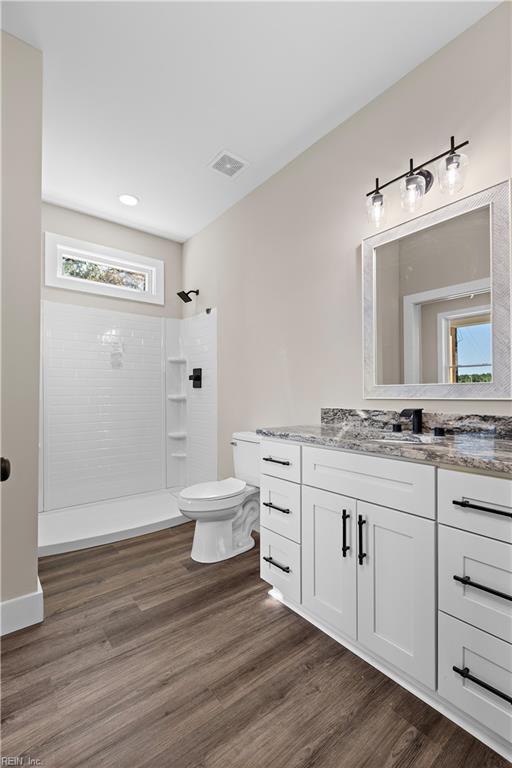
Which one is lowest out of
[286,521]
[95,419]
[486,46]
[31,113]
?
[286,521]

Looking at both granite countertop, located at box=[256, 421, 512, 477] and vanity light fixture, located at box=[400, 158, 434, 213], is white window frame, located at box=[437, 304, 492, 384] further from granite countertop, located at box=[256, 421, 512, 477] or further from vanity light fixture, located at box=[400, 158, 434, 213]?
vanity light fixture, located at box=[400, 158, 434, 213]

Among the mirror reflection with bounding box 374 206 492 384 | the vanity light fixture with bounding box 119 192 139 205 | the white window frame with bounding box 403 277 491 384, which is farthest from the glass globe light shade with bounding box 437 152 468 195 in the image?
the vanity light fixture with bounding box 119 192 139 205

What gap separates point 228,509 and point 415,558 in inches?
52.1

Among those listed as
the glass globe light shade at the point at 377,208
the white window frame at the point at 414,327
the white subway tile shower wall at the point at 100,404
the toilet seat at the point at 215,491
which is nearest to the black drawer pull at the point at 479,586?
the white window frame at the point at 414,327

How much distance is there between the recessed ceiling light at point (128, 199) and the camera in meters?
3.07

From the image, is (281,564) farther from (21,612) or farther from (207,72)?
(207,72)

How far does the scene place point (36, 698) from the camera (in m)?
1.31

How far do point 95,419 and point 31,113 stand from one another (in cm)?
239

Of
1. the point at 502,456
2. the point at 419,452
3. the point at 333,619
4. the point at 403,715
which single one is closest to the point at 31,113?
the point at 419,452

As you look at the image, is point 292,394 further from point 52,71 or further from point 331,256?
point 52,71

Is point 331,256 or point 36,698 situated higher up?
point 331,256

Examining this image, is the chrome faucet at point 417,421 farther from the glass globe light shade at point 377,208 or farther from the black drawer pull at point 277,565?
the glass globe light shade at point 377,208

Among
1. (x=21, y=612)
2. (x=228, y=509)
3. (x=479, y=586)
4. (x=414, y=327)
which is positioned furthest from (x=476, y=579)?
(x=21, y=612)

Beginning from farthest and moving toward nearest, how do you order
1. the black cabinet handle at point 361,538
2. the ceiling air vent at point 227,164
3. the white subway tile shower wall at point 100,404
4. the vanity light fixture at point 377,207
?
the white subway tile shower wall at point 100,404
the ceiling air vent at point 227,164
the vanity light fixture at point 377,207
the black cabinet handle at point 361,538
